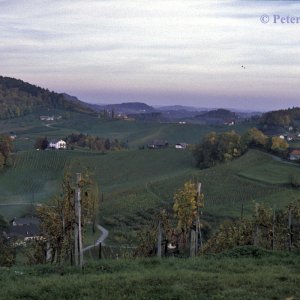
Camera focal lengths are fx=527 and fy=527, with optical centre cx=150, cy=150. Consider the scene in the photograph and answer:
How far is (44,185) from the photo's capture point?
213 feet

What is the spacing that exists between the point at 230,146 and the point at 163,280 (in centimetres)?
6102

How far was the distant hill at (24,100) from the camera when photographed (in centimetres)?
14725

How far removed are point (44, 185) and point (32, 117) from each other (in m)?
84.5

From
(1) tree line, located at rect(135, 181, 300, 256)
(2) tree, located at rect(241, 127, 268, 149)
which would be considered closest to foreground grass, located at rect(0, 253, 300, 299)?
(1) tree line, located at rect(135, 181, 300, 256)

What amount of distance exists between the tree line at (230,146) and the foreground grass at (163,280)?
56.1 metres

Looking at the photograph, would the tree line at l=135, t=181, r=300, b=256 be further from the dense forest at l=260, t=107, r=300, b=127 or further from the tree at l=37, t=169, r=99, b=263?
the dense forest at l=260, t=107, r=300, b=127

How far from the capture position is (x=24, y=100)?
16338 centimetres

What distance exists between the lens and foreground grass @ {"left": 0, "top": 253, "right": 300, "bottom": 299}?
8414mm

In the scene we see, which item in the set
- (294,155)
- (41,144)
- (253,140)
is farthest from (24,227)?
(41,144)

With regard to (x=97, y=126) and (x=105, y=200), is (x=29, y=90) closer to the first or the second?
(x=97, y=126)

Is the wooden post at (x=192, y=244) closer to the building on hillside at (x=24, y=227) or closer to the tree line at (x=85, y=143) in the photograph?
the building on hillside at (x=24, y=227)

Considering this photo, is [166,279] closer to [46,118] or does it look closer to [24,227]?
[24,227]

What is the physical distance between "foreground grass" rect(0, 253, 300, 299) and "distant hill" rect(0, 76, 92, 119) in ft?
446

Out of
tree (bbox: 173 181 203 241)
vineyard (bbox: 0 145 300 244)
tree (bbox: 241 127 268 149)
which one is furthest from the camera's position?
tree (bbox: 241 127 268 149)
